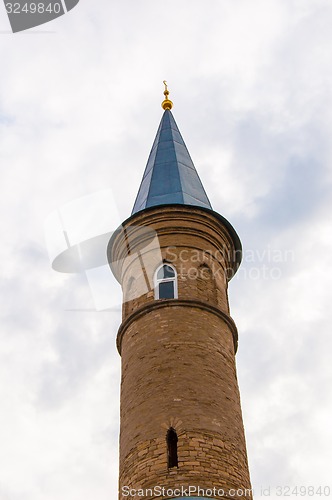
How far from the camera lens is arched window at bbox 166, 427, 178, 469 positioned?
11.8m

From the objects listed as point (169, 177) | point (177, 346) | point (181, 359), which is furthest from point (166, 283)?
point (169, 177)

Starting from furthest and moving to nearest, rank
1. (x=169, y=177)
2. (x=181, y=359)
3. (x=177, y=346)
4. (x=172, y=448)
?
1. (x=169, y=177)
2. (x=177, y=346)
3. (x=181, y=359)
4. (x=172, y=448)

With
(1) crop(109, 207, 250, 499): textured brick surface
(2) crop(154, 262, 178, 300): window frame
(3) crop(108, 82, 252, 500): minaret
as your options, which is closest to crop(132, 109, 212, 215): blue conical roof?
(3) crop(108, 82, 252, 500): minaret

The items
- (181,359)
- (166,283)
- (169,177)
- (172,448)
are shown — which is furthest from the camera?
(169,177)

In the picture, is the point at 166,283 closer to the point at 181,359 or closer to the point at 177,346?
the point at 177,346

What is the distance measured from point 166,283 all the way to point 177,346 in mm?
1832

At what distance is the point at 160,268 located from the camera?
14945 mm

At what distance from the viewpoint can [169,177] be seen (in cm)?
1716

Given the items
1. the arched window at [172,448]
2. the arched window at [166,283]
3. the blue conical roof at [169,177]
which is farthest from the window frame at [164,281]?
the arched window at [172,448]

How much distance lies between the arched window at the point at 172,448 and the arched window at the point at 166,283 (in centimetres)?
317

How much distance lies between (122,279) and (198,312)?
2619mm

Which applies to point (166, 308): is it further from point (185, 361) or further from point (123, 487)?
point (123, 487)

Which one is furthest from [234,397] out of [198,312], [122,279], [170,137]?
[170,137]

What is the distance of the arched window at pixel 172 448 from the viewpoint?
38.6 ft
